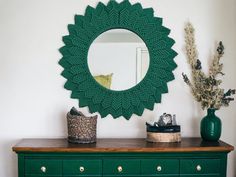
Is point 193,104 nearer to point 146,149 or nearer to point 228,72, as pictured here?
point 228,72

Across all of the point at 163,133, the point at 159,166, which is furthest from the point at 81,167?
the point at 163,133

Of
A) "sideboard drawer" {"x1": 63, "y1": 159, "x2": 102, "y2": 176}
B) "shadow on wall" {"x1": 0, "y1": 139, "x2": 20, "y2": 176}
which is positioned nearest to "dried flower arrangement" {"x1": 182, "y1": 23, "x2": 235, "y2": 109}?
"sideboard drawer" {"x1": 63, "y1": 159, "x2": 102, "y2": 176}

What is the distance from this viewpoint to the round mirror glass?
111 inches

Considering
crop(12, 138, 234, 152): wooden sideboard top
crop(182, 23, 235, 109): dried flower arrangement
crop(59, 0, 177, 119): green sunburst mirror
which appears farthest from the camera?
crop(59, 0, 177, 119): green sunburst mirror

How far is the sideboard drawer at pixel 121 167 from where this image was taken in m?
2.43

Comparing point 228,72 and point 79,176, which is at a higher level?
point 228,72

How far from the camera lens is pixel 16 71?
2.79 m

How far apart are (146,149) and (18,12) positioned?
60.5 inches

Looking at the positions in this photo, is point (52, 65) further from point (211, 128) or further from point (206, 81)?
point (211, 128)

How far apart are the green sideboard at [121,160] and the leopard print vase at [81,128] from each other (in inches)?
3.0

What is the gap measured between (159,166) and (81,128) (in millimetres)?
648

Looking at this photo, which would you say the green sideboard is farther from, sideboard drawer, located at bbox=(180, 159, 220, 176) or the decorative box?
the decorative box

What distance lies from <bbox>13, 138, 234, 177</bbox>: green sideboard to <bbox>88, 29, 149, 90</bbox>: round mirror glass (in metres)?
0.61

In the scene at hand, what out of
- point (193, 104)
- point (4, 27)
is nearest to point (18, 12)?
point (4, 27)
